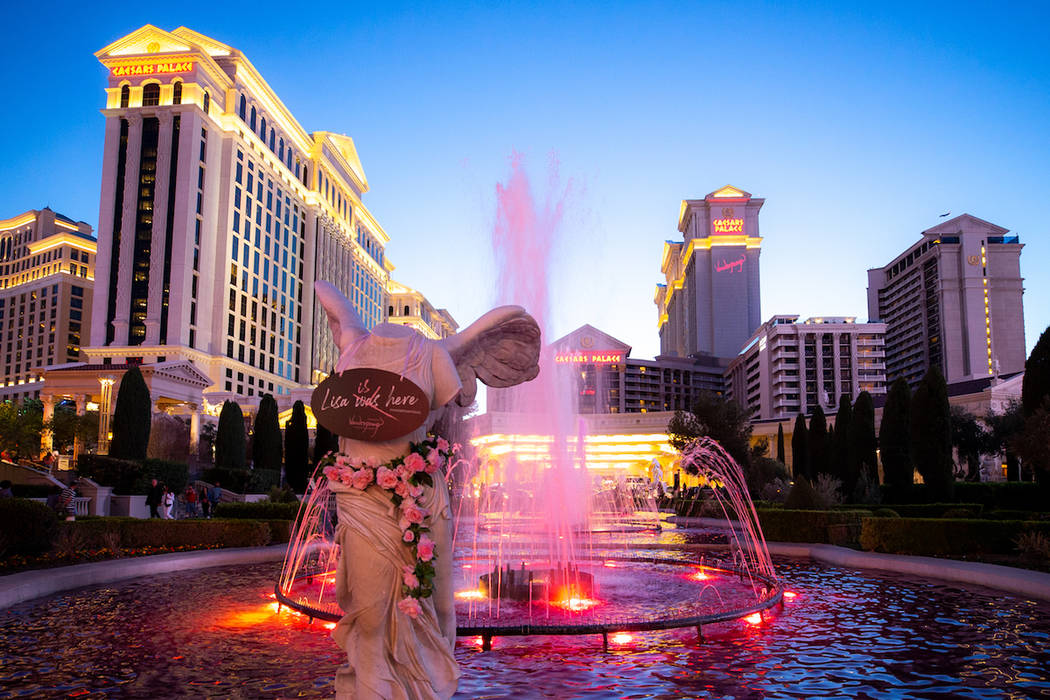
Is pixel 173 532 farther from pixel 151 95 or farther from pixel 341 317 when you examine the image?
pixel 151 95

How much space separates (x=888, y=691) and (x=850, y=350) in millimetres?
117870

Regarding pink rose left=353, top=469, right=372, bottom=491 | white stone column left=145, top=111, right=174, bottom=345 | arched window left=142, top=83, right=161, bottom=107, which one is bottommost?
pink rose left=353, top=469, right=372, bottom=491

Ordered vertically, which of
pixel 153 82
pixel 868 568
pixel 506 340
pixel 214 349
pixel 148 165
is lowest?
pixel 868 568

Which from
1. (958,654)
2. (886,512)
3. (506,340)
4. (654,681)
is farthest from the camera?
(886,512)

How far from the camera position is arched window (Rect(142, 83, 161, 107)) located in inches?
3061

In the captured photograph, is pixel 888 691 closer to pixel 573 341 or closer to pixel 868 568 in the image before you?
pixel 868 568

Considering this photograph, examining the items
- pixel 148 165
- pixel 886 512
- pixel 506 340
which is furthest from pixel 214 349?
pixel 506 340

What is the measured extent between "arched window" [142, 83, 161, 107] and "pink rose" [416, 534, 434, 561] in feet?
283

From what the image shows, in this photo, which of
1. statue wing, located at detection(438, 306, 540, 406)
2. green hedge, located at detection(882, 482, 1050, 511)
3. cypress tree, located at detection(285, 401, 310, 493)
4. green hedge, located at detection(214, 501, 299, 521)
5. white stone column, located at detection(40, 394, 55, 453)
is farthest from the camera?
white stone column, located at detection(40, 394, 55, 453)

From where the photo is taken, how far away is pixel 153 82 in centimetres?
A: 7806

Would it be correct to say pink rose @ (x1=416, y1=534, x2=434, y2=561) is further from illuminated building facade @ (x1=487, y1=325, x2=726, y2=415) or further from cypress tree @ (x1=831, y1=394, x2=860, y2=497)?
illuminated building facade @ (x1=487, y1=325, x2=726, y2=415)

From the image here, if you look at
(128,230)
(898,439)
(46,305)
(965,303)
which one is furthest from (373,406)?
(46,305)

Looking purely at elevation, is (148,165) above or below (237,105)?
below

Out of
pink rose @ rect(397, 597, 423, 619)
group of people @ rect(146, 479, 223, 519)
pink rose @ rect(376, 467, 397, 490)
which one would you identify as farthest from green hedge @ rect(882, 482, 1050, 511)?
pink rose @ rect(376, 467, 397, 490)
